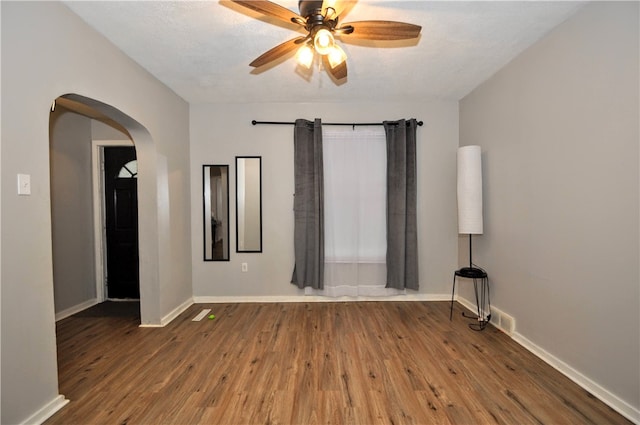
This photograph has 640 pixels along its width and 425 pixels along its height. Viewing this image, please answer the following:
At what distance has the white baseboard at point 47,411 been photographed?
1594 millimetres

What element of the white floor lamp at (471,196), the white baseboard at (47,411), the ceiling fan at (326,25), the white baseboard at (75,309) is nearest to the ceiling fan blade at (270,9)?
the ceiling fan at (326,25)

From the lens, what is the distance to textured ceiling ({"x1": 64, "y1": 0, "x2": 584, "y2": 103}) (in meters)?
1.92

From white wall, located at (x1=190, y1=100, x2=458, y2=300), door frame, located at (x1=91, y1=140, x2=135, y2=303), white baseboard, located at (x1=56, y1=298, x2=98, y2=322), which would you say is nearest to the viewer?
white baseboard, located at (x1=56, y1=298, x2=98, y2=322)

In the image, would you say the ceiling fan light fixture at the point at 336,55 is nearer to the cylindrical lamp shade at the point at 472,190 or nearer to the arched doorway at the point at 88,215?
the cylindrical lamp shade at the point at 472,190

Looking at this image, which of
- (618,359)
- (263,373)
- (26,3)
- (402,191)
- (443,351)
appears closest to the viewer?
(26,3)

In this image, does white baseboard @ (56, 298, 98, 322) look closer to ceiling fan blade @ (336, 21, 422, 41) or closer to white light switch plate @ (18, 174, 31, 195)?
white light switch plate @ (18, 174, 31, 195)

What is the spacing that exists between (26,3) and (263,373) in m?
2.73

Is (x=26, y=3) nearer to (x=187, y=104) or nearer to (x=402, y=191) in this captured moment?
(x=187, y=104)

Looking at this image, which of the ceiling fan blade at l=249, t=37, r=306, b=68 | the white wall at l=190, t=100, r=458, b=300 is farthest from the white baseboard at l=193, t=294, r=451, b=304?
the ceiling fan blade at l=249, t=37, r=306, b=68

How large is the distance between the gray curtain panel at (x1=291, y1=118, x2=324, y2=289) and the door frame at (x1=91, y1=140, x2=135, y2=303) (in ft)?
7.59

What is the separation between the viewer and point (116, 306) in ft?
11.9

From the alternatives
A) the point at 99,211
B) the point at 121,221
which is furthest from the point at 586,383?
the point at 99,211

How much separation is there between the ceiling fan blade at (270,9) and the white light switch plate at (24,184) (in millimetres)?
1486

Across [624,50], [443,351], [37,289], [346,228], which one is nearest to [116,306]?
[37,289]
